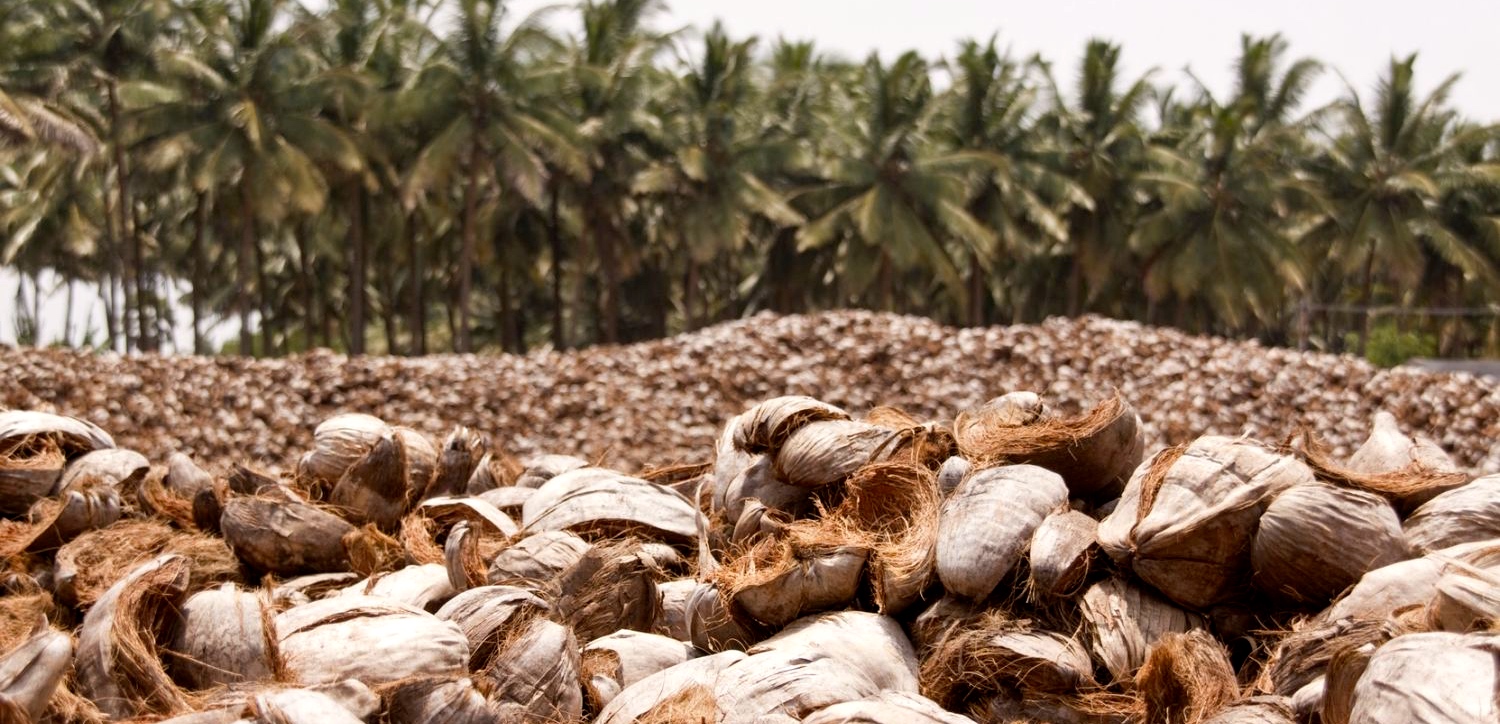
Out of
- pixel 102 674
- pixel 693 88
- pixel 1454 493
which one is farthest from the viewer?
pixel 693 88

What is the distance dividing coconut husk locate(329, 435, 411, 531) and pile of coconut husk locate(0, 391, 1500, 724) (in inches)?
8.0

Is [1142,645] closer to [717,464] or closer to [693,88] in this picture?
[717,464]

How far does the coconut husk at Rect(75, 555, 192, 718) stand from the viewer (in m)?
3.17

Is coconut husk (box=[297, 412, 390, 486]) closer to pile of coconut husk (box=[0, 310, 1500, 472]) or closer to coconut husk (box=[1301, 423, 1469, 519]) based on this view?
coconut husk (box=[1301, 423, 1469, 519])

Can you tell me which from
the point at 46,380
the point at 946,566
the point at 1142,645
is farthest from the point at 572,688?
the point at 46,380

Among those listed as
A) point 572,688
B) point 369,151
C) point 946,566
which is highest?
point 369,151

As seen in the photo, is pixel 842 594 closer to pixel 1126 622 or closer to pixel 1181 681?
pixel 1126 622

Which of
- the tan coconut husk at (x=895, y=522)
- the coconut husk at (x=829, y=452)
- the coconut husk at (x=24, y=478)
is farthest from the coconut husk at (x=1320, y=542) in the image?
the coconut husk at (x=24, y=478)

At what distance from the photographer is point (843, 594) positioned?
12.1 feet

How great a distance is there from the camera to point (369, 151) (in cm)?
3388

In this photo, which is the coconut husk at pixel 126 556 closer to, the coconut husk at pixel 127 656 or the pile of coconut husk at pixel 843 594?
the pile of coconut husk at pixel 843 594

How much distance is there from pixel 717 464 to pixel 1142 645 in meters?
1.77

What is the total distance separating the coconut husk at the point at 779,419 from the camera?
13.9ft

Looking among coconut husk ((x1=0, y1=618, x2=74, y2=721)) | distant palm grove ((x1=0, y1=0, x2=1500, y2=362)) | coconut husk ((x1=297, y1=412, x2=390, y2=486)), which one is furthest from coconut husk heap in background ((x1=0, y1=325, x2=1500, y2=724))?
distant palm grove ((x1=0, y1=0, x2=1500, y2=362))
